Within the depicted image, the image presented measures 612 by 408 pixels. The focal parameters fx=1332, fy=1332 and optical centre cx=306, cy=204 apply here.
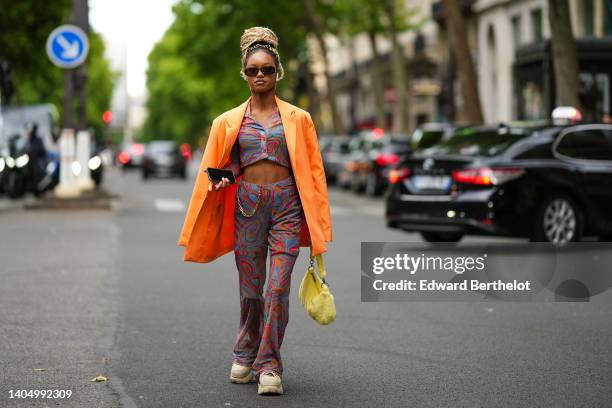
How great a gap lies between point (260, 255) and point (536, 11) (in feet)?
116

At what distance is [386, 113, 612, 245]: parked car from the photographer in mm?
14078

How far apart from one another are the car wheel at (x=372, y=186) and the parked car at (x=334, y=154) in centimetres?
571

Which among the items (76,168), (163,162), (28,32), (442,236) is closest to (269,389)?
(442,236)

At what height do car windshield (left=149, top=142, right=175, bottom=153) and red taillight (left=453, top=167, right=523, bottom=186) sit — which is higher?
car windshield (left=149, top=142, right=175, bottom=153)

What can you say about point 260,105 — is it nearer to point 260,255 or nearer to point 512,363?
point 260,255

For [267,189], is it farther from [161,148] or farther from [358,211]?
[161,148]

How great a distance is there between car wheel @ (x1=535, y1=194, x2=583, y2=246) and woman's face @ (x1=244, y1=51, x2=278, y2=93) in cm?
821

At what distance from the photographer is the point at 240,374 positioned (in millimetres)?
6738

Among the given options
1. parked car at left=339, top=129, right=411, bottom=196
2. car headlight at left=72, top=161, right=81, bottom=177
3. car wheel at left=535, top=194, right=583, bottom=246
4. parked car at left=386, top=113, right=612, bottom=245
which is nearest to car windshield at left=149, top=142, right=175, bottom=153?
parked car at left=339, top=129, right=411, bottom=196

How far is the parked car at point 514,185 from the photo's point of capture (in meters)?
14.1

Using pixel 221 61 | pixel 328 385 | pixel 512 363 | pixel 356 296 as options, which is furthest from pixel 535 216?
pixel 221 61

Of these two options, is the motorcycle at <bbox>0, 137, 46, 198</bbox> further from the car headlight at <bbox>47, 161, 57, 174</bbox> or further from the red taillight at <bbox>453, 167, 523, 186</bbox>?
the red taillight at <bbox>453, 167, 523, 186</bbox>

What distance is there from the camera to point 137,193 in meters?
32.8

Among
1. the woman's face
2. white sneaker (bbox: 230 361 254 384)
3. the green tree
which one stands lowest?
white sneaker (bbox: 230 361 254 384)
